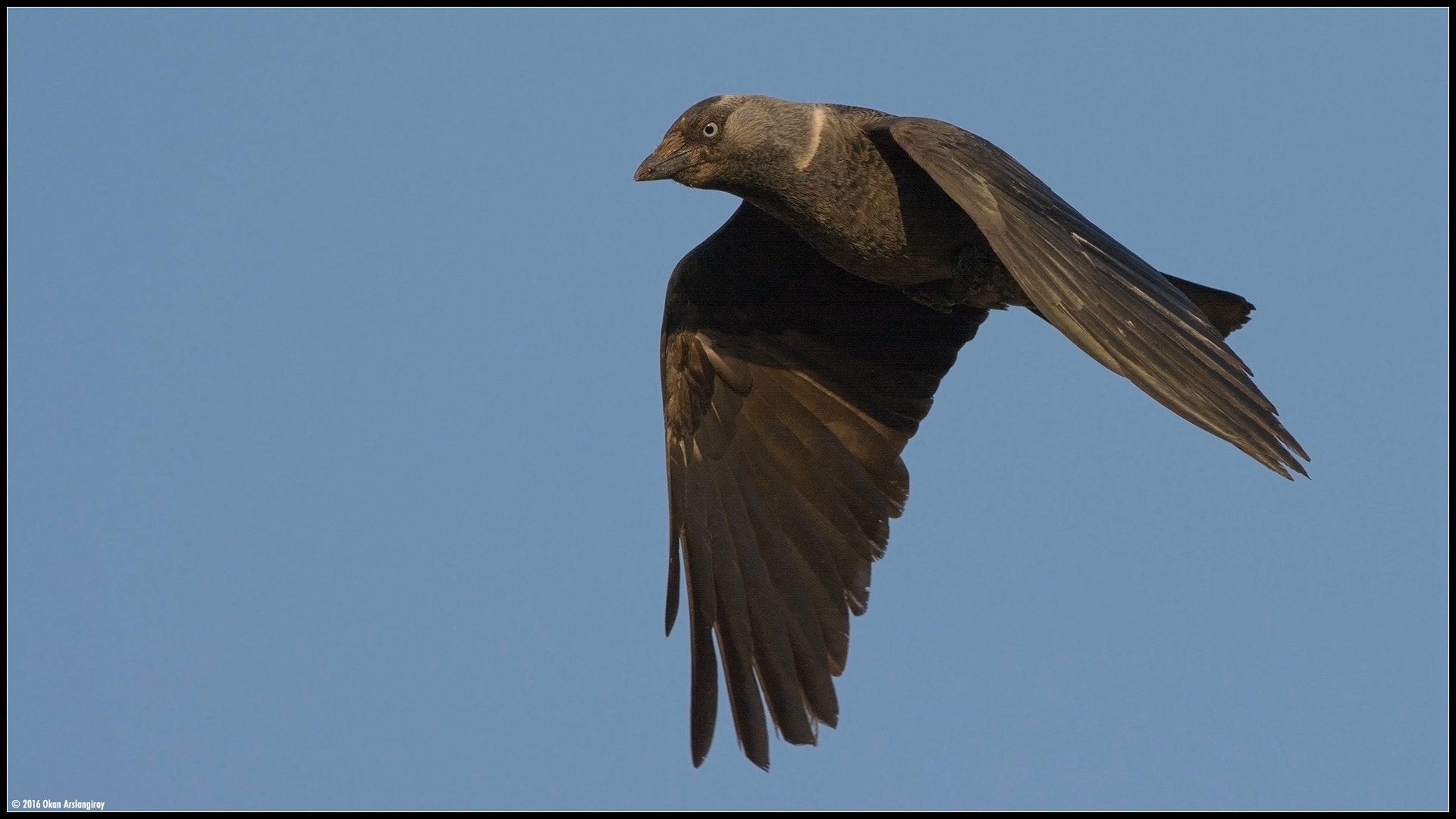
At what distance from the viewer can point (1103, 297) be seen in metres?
5.61

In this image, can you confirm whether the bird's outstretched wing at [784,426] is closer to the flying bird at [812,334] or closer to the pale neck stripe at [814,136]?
the flying bird at [812,334]

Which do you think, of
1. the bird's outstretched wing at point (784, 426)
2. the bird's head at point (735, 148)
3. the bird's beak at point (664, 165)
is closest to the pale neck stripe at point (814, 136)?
the bird's head at point (735, 148)

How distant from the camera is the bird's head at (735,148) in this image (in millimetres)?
6930

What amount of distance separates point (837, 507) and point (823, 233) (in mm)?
1405

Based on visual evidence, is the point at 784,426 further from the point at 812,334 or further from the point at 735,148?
the point at 735,148

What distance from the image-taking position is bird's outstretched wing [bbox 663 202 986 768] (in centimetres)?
761

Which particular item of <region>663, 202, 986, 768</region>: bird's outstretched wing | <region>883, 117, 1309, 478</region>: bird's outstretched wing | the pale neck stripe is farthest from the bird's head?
<region>663, 202, 986, 768</region>: bird's outstretched wing

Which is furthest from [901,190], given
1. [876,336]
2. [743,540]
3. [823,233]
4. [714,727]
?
[714,727]

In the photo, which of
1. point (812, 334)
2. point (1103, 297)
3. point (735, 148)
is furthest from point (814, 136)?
point (1103, 297)

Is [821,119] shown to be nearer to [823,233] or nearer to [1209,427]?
[823,233]

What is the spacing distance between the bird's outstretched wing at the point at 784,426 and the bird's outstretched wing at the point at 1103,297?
172 cm

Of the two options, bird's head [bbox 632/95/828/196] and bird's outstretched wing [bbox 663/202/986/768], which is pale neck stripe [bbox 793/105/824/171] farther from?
bird's outstretched wing [bbox 663/202/986/768]

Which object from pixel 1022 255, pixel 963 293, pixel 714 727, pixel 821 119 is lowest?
pixel 714 727

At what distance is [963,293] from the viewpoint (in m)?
7.29
